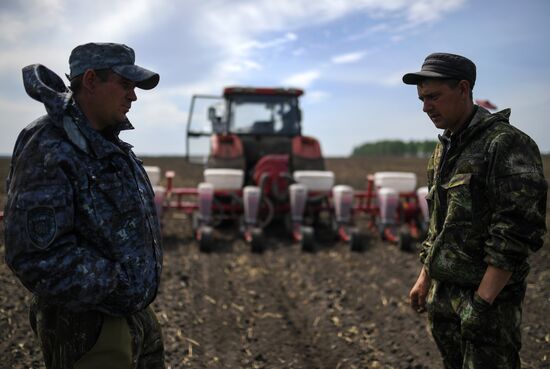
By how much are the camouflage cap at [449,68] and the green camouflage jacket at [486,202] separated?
6.3 inches

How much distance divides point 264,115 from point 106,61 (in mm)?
7615

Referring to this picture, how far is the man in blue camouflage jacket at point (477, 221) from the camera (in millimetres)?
1965

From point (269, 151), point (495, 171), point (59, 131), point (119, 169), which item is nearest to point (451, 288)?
point (495, 171)

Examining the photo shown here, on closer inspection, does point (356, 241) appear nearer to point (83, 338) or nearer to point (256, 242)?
point (256, 242)

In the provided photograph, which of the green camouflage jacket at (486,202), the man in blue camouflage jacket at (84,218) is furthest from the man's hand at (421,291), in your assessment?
the man in blue camouflage jacket at (84,218)

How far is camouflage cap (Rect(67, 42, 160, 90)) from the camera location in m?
1.90

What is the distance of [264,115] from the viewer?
948 cm

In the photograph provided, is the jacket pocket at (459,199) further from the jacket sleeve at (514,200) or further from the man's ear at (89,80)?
the man's ear at (89,80)

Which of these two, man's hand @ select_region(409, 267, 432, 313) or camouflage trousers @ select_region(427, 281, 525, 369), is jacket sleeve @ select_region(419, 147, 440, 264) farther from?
camouflage trousers @ select_region(427, 281, 525, 369)

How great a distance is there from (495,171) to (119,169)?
1373mm

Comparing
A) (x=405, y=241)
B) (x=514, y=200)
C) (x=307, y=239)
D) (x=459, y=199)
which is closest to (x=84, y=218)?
(x=459, y=199)

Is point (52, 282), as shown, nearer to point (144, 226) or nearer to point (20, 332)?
point (144, 226)

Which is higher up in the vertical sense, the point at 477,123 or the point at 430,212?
the point at 477,123

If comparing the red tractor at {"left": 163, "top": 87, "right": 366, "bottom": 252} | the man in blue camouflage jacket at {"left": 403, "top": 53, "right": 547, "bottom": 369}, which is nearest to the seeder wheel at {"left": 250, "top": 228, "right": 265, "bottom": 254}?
the red tractor at {"left": 163, "top": 87, "right": 366, "bottom": 252}
